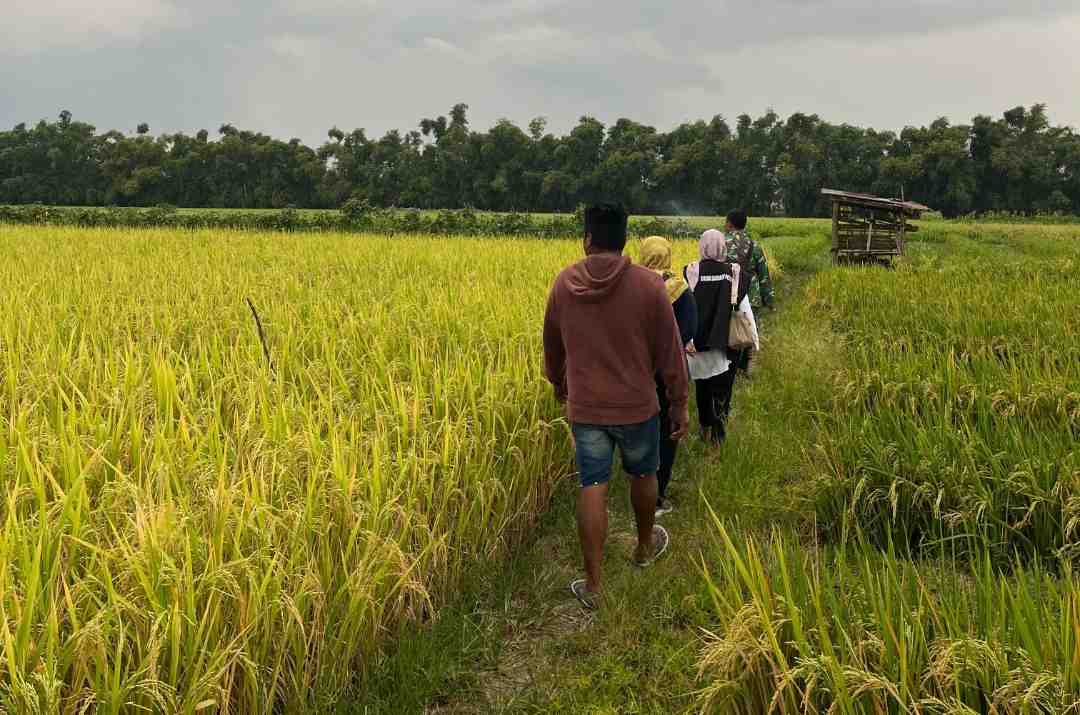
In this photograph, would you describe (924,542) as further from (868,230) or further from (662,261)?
(868,230)

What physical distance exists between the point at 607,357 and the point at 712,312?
2.11m

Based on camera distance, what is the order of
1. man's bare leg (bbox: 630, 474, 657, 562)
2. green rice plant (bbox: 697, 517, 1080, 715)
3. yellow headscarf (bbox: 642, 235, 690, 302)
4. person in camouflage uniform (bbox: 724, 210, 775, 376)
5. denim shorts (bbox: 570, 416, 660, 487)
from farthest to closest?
person in camouflage uniform (bbox: 724, 210, 775, 376) → yellow headscarf (bbox: 642, 235, 690, 302) → man's bare leg (bbox: 630, 474, 657, 562) → denim shorts (bbox: 570, 416, 660, 487) → green rice plant (bbox: 697, 517, 1080, 715)

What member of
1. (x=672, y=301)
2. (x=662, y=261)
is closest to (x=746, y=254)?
(x=672, y=301)

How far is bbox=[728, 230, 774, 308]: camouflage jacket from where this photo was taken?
680cm

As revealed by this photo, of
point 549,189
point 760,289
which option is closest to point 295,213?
point 760,289

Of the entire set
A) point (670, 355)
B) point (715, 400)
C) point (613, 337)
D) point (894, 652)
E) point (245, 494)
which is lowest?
point (715, 400)

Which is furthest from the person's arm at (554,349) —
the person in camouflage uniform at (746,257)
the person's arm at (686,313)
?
the person in camouflage uniform at (746,257)

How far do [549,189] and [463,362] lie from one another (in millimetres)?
55013

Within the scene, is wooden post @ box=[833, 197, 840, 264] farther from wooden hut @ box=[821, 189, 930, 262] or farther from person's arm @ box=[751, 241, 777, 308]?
person's arm @ box=[751, 241, 777, 308]

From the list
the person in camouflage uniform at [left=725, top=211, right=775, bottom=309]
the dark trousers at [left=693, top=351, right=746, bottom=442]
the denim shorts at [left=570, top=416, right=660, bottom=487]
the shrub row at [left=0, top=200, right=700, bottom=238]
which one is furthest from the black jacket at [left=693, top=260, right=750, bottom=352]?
the shrub row at [left=0, top=200, right=700, bottom=238]

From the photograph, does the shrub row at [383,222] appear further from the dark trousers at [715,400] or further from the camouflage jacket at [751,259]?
the dark trousers at [715,400]

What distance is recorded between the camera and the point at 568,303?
3197mm

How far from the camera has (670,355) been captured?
325 centimetres

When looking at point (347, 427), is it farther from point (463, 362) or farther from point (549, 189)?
point (549, 189)
